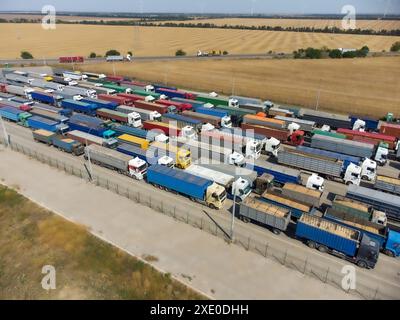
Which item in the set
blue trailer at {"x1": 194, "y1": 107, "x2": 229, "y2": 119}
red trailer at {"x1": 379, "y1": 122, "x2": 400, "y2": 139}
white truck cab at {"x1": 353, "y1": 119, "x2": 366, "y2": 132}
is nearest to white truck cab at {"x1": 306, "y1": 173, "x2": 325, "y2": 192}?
red trailer at {"x1": 379, "y1": 122, "x2": 400, "y2": 139}

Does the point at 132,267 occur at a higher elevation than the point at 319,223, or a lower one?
lower

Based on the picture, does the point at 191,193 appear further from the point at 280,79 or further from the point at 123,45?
the point at 123,45

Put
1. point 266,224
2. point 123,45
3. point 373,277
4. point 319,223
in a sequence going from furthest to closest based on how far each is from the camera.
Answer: point 123,45, point 266,224, point 319,223, point 373,277

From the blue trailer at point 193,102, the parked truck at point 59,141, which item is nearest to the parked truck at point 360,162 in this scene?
the blue trailer at point 193,102

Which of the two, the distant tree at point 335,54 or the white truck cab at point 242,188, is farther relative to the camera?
the distant tree at point 335,54

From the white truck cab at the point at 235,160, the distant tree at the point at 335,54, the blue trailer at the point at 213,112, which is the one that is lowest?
the white truck cab at the point at 235,160

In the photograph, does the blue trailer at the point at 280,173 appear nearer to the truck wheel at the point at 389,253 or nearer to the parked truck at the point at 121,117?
the truck wheel at the point at 389,253

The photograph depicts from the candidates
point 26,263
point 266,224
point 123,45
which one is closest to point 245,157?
point 266,224
